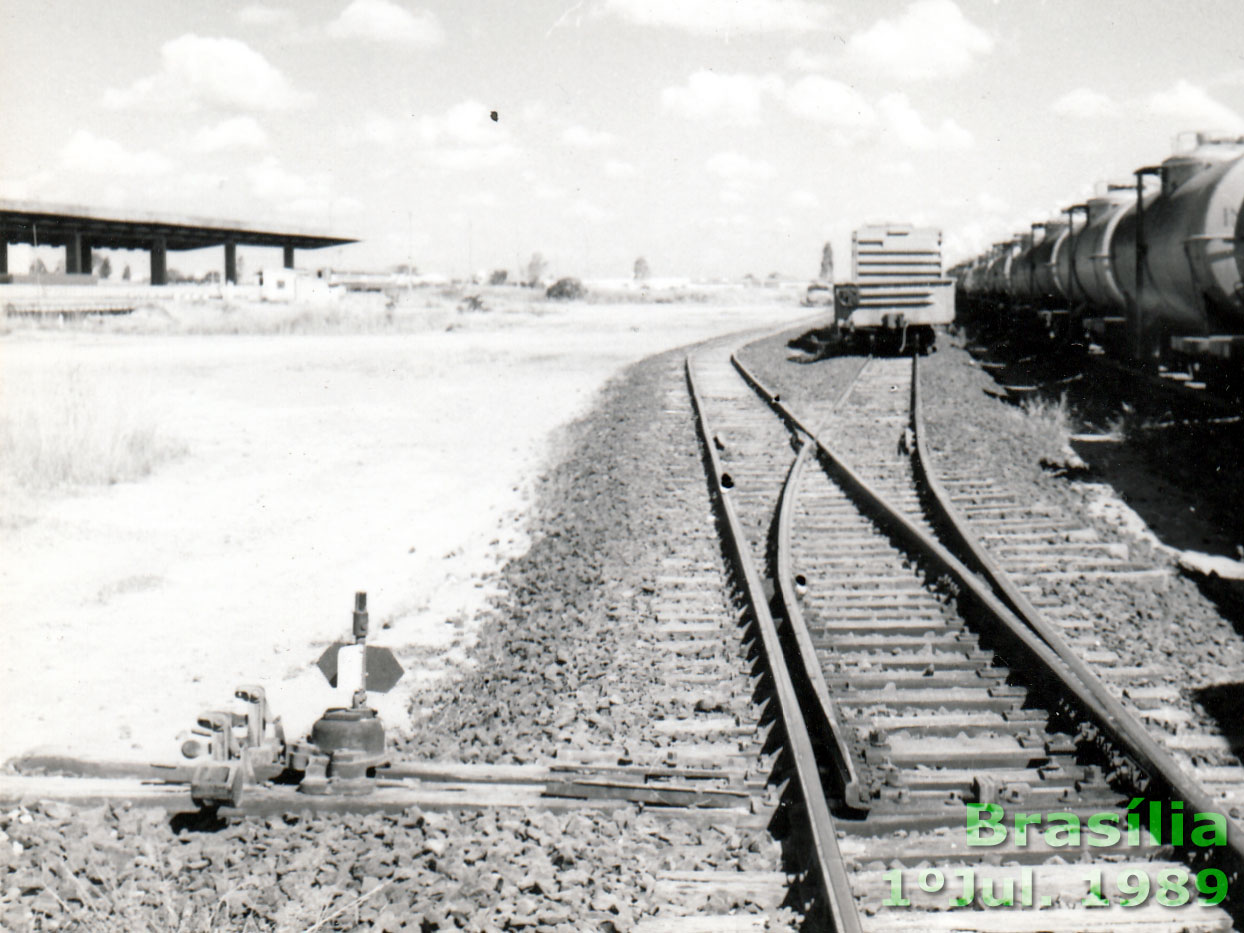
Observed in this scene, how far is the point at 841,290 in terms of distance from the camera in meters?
26.3

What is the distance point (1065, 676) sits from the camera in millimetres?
5562

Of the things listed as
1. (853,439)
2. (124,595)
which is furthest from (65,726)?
(853,439)

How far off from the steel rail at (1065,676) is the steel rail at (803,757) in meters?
1.24

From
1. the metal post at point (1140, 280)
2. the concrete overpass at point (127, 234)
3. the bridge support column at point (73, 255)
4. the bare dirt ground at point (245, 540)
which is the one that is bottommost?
the bare dirt ground at point (245, 540)

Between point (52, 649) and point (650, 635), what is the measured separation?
12.9 ft

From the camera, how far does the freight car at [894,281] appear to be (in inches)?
1015

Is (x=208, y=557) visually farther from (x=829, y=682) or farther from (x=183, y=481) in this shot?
(x=829, y=682)

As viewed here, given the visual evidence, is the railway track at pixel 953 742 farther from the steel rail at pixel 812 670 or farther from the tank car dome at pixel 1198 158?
the tank car dome at pixel 1198 158

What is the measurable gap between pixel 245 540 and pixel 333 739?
6457mm

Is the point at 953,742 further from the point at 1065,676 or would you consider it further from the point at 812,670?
the point at 812,670

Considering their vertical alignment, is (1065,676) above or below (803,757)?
above

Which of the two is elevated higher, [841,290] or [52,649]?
[841,290]

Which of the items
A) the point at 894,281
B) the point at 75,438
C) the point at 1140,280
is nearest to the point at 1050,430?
the point at 1140,280

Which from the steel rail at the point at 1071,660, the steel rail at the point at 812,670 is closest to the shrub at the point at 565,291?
the steel rail at the point at 1071,660
